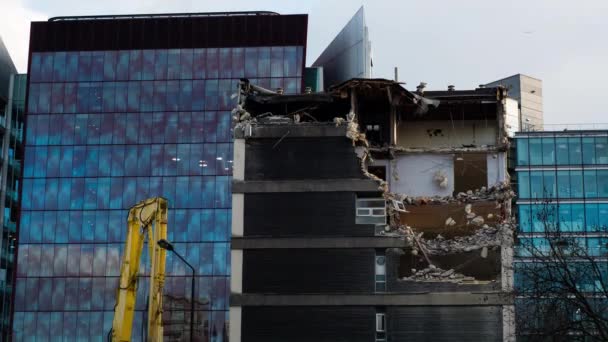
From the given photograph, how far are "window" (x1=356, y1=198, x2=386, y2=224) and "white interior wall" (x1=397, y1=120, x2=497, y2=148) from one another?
5.31m

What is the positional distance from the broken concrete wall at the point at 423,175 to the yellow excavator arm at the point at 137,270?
43.0ft

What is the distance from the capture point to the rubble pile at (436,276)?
46.4 metres

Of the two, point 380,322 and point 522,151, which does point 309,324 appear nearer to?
point 380,322

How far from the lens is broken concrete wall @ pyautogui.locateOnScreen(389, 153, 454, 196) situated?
164ft

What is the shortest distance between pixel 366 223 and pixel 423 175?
16.8 feet

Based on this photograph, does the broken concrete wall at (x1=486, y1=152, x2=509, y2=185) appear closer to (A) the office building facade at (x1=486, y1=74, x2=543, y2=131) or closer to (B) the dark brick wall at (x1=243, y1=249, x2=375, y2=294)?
(B) the dark brick wall at (x1=243, y1=249, x2=375, y2=294)

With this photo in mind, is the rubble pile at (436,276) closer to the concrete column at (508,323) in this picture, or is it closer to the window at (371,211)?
the concrete column at (508,323)

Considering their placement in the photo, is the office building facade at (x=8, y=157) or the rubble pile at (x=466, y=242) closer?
the rubble pile at (x=466, y=242)

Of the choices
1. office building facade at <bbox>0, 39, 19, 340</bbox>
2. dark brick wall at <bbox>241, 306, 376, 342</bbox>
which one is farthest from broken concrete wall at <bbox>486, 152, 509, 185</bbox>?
office building facade at <bbox>0, 39, 19, 340</bbox>

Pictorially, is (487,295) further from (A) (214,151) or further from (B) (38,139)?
(B) (38,139)

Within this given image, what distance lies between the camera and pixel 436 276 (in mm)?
Answer: 46406

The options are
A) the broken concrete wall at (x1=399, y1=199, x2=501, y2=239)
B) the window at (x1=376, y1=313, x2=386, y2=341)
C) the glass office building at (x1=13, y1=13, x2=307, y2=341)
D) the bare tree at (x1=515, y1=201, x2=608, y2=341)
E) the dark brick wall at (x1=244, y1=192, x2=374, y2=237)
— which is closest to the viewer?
the bare tree at (x1=515, y1=201, x2=608, y2=341)

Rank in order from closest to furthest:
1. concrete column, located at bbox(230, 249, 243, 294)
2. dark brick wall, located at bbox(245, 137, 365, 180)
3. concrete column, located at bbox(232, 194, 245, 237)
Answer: concrete column, located at bbox(230, 249, 243, 294)
concrete column, located at bbox(232, 194, 245, 237)
dark brick wall, located at bbox(245, 137, 365, 180)

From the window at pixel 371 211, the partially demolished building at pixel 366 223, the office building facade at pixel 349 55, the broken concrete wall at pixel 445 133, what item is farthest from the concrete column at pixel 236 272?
the office building facade at pixel 349 55
